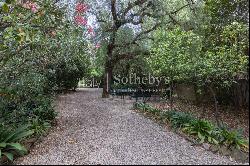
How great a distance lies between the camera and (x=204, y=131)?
7539mm

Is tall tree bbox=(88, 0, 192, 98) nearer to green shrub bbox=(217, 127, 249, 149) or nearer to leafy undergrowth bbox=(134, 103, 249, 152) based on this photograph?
leafy undergrowth bbox=(134, 103, 249, 152)

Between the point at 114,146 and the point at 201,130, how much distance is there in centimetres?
223

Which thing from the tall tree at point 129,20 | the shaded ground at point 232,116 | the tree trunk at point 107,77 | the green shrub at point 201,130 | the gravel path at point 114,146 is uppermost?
the tall tree at point 129,20

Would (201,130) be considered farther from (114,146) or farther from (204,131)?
(114,146)

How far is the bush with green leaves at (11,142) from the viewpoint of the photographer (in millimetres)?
6238

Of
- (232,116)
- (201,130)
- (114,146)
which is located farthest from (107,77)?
(232,116)

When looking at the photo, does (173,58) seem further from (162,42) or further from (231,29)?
(231,29)

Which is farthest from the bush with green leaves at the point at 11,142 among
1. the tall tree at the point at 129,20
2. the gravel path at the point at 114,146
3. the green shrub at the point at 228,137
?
the tall tree at the point at 129,20

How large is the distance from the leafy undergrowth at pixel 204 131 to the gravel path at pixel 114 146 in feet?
1.21

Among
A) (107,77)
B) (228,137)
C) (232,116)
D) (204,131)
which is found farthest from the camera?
(107,77)

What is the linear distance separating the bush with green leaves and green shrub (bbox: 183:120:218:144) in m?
3.90

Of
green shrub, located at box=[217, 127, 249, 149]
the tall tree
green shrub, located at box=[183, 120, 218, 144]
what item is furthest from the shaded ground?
the tall tree

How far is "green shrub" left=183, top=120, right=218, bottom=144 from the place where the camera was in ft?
22.9

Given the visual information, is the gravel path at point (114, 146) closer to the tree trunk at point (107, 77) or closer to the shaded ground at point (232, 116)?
the shaded ground at point (232, 116)
